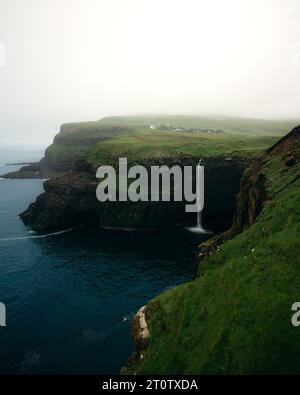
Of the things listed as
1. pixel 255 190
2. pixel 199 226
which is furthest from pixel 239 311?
pixel 199 226

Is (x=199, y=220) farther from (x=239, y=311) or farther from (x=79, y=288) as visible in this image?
(x=239, y=311)

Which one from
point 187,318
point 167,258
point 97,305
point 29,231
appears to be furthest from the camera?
point 29,231

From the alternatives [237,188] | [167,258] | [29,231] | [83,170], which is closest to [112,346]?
[167,258]

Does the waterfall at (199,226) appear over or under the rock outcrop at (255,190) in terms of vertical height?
under

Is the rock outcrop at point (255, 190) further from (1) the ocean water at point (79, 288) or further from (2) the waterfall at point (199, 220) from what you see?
(2) the waterfall at point (199, 220)

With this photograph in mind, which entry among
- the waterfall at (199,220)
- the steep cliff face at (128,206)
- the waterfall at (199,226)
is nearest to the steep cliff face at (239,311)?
the waterfall at (199,226)

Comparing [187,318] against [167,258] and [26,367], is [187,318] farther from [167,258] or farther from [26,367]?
[167,258]

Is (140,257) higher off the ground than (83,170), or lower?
lower
